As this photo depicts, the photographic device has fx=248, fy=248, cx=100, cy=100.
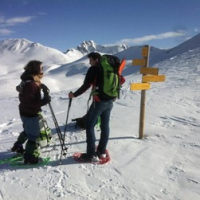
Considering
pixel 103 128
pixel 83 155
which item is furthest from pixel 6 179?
pixel 103 128

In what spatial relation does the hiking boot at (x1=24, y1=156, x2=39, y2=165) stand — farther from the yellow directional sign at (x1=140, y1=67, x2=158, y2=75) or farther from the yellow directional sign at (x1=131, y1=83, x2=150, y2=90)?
the yellow directional sign at (x1=140, y1=67, x2=158, y2=75)

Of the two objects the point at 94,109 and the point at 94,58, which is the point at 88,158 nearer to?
the point at 94,109

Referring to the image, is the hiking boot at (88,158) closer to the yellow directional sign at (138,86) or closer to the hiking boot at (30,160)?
the hiking boot at (30,160)

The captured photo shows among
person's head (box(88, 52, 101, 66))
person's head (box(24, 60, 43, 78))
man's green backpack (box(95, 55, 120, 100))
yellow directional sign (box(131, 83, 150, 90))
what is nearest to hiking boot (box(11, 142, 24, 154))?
person's head (box(24, 60, 43, 78))

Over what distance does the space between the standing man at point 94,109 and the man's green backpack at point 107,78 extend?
0.05 meters

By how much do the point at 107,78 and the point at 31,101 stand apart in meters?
1.48

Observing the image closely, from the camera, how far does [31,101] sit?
15.2 ft

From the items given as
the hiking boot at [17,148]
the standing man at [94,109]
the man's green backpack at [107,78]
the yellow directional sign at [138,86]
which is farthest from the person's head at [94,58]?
the hiking boot at [17,148]

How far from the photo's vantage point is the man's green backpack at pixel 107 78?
455 cm

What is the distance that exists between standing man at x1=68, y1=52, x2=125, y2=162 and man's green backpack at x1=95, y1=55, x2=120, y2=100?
5cm

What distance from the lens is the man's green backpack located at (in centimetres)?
455

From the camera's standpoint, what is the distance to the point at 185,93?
1132cm

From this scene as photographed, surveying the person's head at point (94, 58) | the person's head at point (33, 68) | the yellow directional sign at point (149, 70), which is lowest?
the yellow directional sign at point (149, 70)

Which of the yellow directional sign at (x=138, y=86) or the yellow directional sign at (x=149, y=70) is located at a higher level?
the yellow directional sign at (x=149, y=70)
